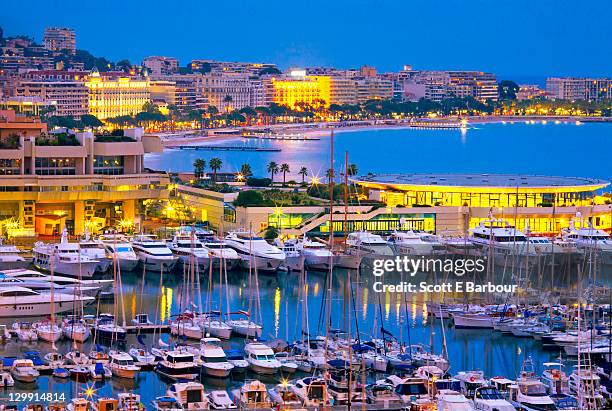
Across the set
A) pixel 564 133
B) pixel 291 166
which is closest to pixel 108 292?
pixel 291 166

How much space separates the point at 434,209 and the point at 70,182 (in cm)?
448

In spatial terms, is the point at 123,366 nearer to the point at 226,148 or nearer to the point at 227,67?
the point at 226,148

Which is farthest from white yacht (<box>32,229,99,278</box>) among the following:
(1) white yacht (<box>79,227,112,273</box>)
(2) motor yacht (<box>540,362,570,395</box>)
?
(2) motor yacht (<box>540,362,570,395</box>)

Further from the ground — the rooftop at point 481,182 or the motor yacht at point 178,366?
the rooftop at point 481,182

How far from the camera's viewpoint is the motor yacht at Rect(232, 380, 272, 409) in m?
9.58

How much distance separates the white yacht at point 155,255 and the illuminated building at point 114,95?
39420 millimetres

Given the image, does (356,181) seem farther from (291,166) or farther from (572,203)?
(291,166)

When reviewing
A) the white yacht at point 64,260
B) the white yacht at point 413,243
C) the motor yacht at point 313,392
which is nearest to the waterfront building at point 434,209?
the white yacht at point 413,243

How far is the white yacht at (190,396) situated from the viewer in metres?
9.58

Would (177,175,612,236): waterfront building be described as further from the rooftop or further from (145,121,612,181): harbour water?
(145,121,612,181): harbour water

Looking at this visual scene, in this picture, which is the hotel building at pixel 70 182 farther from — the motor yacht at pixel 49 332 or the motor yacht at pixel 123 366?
the motor yacht at pixel 123 366

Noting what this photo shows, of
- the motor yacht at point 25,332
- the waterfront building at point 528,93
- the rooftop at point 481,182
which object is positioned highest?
the waterfront building at point 528,93

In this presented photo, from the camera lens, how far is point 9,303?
13.4 m

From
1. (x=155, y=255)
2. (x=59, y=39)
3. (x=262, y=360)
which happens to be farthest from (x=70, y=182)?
(x=59, y=39)
